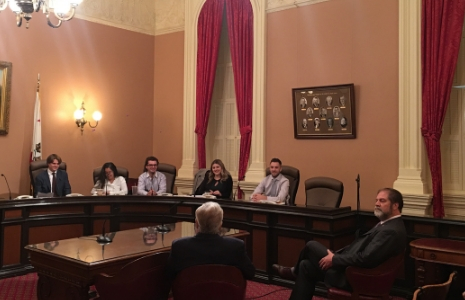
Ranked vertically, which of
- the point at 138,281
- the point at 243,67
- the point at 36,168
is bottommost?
the point at 138,281

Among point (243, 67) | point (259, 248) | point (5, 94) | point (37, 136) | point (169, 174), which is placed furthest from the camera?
point (243, 67)

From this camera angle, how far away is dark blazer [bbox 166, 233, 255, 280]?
9.73ft

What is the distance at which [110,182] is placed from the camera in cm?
644

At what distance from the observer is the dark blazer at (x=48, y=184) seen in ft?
20.6

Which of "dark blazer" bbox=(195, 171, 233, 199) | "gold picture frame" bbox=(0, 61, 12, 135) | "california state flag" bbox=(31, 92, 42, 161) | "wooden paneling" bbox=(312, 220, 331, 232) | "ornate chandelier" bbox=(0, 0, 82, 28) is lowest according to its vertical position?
"wooden paneling" bbox=(312, 220, 331, 232)

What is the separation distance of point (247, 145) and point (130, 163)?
2398 millimetres

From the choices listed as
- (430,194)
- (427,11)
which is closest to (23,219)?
(430,194)

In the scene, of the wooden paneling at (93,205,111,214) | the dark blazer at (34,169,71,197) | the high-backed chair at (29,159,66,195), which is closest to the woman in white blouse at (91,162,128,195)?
the wooden paneling at (93,205,111,214)

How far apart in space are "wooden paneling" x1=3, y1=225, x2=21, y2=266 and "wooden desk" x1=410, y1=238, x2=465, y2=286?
4.11 metres

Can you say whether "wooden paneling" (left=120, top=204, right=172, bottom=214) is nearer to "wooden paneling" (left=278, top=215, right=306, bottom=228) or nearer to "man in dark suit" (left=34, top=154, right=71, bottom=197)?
"man in dark suit" (left=34, top=154, right=71, bottom=197)

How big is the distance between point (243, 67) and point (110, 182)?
112 inches

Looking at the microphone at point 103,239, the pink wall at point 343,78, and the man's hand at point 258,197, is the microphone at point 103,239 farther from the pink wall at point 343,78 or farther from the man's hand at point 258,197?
the pink wall at point 343,78

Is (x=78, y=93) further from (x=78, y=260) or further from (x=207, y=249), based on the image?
(x=207, y=249)

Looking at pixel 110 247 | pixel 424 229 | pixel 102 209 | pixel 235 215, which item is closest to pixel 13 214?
pixel 102 209
